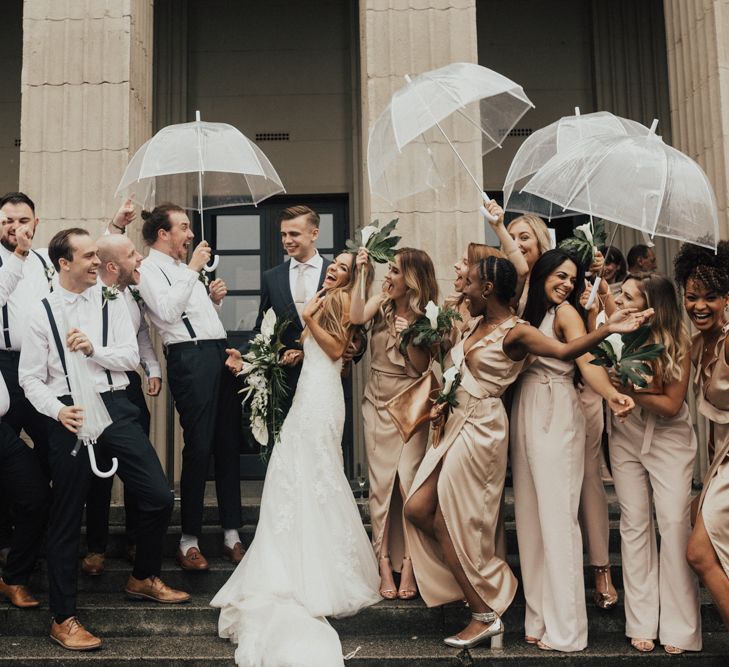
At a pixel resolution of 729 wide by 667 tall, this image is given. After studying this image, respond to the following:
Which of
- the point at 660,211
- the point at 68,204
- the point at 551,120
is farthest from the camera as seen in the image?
the point at 551,120

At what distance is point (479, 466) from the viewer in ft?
17.5

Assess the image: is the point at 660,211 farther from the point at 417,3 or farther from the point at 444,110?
the point at 417,3

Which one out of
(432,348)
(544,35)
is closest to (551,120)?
(544,35)

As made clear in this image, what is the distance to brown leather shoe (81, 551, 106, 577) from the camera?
608 centimetres

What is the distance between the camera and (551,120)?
35.8 feet

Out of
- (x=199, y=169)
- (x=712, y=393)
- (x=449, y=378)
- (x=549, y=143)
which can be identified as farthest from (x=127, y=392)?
(x=712, y=393)

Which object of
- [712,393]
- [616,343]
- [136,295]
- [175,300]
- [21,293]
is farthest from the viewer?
[136,295]

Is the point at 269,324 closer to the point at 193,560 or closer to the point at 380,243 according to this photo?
the point at 380,243

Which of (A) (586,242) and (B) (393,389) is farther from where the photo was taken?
(B) (393,389)

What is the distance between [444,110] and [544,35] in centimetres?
650

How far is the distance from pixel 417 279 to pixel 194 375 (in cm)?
171

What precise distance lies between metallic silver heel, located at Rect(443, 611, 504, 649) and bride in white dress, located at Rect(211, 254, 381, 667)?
66 cm

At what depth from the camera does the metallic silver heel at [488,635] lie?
17.0 feet

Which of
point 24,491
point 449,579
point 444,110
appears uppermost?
point 444,110
